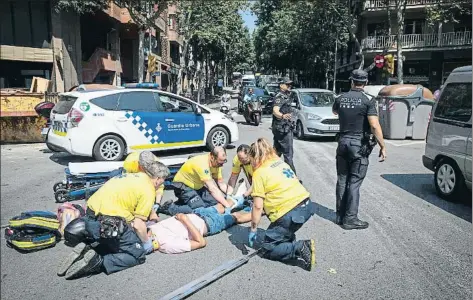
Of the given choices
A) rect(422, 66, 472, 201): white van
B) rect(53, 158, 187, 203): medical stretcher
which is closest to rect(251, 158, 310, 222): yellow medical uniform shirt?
rect(53, 158, 187, 203): medical stretcher

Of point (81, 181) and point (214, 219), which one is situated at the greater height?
point (81, 181)

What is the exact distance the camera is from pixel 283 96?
7.05 meters

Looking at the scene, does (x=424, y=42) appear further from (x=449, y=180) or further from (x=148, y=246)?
(x=148, y=246)

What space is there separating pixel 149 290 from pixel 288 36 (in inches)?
1439

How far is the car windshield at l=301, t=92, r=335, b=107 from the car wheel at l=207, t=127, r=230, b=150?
164 inches

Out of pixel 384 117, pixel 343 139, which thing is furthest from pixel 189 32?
pixel 343 139

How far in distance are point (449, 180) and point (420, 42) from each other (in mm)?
27461

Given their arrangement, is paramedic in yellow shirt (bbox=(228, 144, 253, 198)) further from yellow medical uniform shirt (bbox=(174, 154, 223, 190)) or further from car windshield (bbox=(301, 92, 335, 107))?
car windshield (bbox=(301, 92, 335, 107))

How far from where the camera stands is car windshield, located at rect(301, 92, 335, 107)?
14084 mm

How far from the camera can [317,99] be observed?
14352 millimetres

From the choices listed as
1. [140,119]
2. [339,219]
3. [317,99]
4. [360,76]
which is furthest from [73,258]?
[317,99]

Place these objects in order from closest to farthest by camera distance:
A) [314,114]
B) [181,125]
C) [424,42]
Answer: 1. [181,125]
2. [314,114]
3. [424,42]

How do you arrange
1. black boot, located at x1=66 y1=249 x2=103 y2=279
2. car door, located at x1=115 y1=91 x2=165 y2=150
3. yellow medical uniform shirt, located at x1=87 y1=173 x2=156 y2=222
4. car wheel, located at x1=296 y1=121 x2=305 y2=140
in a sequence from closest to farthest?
black boot, located at x1=66 y1=249 x2=103 y2=279 → yellow medical uniform shirt, located at x1=87 y1=173 x2=156 y2=222 → car door, located at x1=115 y1=91 x2=165 y2=150 → car wheel, located at x1=296 y1=121 x2=305 y2=140

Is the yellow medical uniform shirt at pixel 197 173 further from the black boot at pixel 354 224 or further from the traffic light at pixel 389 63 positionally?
the traffic light at pixel 389 63
